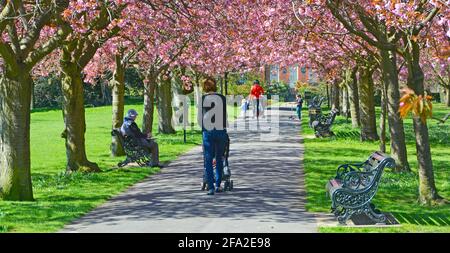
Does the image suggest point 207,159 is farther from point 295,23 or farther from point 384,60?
point 295,23

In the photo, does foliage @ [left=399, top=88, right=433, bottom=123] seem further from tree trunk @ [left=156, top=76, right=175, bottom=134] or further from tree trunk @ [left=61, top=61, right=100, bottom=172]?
tree trunk @ [left=156, top=76, right=175, bottom=134]

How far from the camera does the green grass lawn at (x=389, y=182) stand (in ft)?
33.6

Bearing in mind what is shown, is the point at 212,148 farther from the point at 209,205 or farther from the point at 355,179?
the point at 355,179

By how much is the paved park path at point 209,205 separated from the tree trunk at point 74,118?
2.02 metres

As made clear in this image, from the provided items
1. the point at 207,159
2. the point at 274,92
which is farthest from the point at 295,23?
the point at 274,92

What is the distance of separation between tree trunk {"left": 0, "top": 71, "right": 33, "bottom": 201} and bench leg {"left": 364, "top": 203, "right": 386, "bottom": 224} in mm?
5936

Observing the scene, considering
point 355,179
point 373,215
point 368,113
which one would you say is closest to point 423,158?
point 355,179

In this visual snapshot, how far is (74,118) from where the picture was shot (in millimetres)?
17672

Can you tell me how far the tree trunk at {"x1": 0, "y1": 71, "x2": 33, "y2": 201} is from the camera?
12.7 metres

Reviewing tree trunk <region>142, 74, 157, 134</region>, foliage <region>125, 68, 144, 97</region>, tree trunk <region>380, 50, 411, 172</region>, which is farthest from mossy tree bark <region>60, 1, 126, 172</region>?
foliage <region>125, 68, 144, 97</region>

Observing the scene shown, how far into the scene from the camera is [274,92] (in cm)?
8094

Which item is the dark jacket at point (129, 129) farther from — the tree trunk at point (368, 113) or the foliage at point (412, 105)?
the foliage at point (412, 105)

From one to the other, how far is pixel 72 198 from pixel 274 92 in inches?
2695

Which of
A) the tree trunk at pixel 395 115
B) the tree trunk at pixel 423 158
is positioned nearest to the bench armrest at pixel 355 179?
the tree trunk at pixel 423 158
